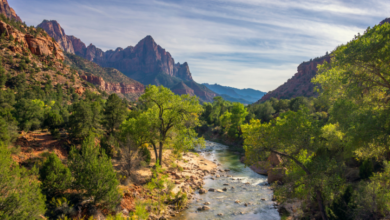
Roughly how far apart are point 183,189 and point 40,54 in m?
94.8

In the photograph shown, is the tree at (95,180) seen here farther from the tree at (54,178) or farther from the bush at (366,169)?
the bush at (366,169)

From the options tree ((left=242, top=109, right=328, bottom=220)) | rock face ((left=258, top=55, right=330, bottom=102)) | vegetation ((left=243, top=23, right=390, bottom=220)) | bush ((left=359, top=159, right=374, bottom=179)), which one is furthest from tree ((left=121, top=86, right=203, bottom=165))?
rock face ((left=258, top=55, right=330, bottom=102))

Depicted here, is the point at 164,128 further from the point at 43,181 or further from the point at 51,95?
the point at 51,95

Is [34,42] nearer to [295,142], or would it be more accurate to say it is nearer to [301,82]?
[295,142]

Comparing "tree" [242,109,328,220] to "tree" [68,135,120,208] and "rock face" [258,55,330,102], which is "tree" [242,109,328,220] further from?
"rock face" [258,55,330,102]

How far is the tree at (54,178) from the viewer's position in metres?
15.3

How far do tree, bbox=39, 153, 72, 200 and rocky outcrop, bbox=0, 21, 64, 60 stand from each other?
85826mm

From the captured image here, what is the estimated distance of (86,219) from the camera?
14.6m

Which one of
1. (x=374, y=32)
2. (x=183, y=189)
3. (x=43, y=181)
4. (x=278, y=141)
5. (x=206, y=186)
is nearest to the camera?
(x=374, y=32)

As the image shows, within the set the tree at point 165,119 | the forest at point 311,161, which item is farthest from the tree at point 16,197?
the tree at point 165,119

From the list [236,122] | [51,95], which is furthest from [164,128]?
[51,95]

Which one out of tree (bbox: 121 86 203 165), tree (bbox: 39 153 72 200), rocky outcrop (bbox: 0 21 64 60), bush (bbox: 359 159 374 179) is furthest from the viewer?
rocky outcrop (bbox: 0 21 64 60)

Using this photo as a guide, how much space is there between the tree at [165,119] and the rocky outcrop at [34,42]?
266 ft

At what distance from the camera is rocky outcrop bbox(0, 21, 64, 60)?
72081 mm
